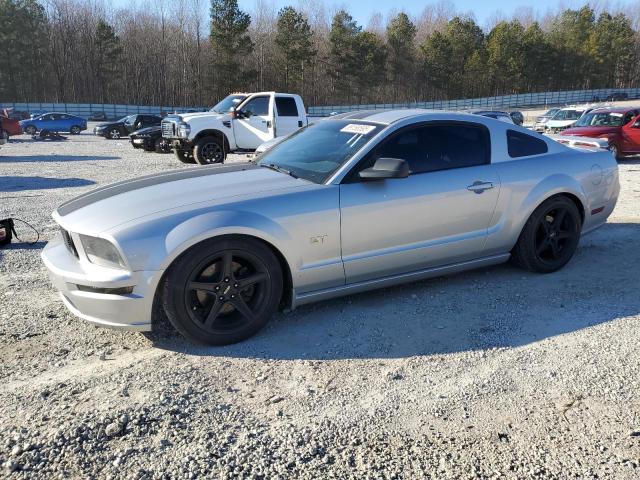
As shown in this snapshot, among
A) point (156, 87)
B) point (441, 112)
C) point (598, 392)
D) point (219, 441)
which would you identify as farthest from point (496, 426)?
point (156, 87)

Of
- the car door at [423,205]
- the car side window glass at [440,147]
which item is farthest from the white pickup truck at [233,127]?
the car door at [423,205]

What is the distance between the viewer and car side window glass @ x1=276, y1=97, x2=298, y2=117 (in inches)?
571

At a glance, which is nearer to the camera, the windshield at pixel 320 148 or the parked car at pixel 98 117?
the windshield at pixel 320 148

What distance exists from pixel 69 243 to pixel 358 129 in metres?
2.38

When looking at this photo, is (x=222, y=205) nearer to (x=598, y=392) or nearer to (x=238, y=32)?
(x=598, y=392)

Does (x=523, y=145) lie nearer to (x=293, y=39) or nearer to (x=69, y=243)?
(x=69, y=243)

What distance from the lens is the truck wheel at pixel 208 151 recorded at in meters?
14.1

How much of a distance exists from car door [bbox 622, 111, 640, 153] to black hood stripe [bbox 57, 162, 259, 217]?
1395cm

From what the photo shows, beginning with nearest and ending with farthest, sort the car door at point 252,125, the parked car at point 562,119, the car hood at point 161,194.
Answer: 1. the car hood at point 161,194
2. the car door at point 252,125
3. the parked car at point 562,119

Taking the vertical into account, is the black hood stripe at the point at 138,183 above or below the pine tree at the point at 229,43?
below

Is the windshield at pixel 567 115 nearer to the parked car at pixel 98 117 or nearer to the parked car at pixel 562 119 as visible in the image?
the parked car at pixel 562 119

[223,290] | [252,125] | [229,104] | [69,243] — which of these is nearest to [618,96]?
[229,104]

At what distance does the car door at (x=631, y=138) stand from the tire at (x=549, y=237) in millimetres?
11929

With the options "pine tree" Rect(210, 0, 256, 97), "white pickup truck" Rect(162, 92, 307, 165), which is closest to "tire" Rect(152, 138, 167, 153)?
"white pickup truck" Rect(162, 92, 307, 165)
